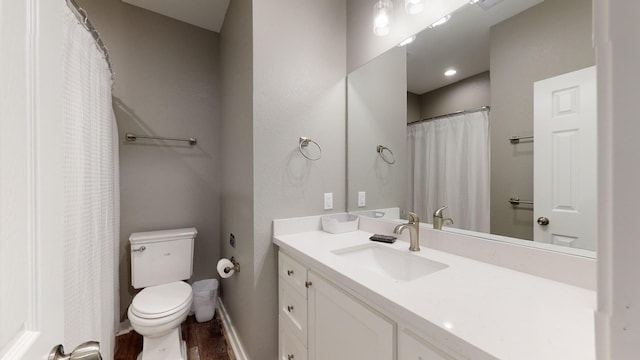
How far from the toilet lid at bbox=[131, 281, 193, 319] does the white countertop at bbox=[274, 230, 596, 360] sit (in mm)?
1169

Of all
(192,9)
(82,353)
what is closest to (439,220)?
(82,353)

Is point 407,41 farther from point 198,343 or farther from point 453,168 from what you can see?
point 198,343

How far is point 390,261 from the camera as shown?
125 centimetres

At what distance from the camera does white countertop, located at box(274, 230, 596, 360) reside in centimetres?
53

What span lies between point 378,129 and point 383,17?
2.14 feet

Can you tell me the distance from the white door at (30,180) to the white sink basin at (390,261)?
3.21 feet

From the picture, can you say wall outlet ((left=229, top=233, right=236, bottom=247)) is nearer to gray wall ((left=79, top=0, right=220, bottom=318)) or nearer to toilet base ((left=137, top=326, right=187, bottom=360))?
gray wall ((left=79, top=0, right=220, bottom=318))

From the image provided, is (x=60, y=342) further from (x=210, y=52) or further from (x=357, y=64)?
(x=210, y=52)

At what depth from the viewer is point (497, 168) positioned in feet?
3.54

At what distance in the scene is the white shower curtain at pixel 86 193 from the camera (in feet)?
2.96

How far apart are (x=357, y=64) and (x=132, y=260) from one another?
221 centimetres

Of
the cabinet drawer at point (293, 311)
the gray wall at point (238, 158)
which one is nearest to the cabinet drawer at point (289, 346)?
the cabinet drawer at point (293, 311)

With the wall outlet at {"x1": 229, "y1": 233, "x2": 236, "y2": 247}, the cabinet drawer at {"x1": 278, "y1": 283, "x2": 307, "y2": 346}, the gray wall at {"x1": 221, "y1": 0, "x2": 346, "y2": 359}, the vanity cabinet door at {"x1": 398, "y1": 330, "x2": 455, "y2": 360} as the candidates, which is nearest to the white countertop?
the vanity cabinet door at {"x1": 398, "y1": 330, "x2": 455, "y2": 360}

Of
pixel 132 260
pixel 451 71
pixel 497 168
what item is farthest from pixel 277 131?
pixel 132 260
